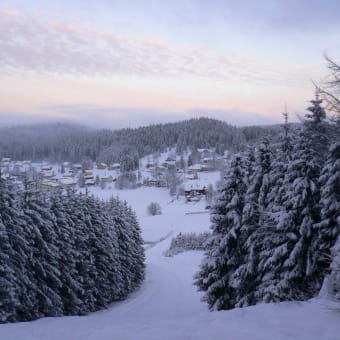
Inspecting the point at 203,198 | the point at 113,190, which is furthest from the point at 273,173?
the point at 113,190

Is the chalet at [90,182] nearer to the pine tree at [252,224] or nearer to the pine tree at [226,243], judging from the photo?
the pine tree at [226,243]

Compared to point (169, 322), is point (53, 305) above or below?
below

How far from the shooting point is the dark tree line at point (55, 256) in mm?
17109

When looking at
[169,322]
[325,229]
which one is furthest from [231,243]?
[169,322]

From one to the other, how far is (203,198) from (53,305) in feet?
292

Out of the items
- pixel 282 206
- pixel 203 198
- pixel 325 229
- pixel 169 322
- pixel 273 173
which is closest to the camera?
pixel 169 322

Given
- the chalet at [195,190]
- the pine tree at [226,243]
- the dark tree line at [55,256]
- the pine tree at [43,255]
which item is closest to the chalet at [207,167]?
the chalet at [195,190]

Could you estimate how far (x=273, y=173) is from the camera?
634 inches

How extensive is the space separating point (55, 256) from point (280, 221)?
42.8ft

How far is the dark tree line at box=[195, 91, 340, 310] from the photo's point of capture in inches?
509

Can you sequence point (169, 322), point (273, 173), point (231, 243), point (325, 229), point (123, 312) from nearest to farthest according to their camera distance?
1. point (169, 322)
2. point (325, 229)
3. point (273, 173)
4. point (231, 243)
5. point (123, 312)

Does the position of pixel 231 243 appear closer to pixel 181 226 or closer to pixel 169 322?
pixel 169 322

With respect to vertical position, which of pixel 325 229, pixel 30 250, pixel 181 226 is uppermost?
pixel 325 229

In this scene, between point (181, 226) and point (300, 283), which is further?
point (181, 226)
